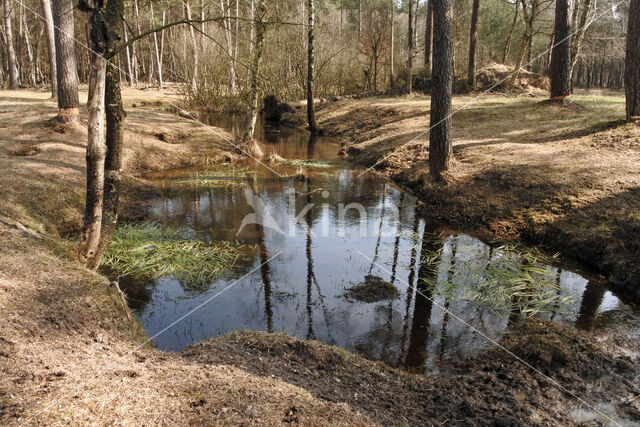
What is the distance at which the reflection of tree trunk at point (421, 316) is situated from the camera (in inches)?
182

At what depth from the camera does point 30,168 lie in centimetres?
906

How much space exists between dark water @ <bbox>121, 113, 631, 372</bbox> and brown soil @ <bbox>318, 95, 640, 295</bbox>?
1.94 ft

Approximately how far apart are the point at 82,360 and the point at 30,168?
701 centimetres

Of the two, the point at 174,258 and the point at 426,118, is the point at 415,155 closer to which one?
the point at 426,118

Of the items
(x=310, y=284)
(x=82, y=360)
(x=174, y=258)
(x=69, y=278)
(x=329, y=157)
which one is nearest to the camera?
(x=82, y=360)

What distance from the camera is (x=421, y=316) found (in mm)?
5477

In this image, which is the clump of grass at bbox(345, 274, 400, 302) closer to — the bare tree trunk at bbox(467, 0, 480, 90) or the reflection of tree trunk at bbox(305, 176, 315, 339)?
the reflection of tree trunk at bbox(305, 176, 315, 339)

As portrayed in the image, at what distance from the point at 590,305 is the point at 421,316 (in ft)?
7.10

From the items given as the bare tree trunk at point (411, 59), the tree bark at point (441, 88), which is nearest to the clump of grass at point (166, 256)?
the tree bark at point (441, 88)

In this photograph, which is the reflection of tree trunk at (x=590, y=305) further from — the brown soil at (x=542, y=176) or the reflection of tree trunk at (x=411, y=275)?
the reflection of tree trunk at (x=411, y=275)

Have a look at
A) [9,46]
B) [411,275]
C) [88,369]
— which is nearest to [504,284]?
[411,275]

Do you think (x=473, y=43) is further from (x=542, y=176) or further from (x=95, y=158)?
(x=95, y=158)

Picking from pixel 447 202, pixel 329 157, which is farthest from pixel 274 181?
pixel 447 202

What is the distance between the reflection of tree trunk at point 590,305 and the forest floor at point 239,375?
30 cm
